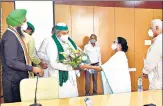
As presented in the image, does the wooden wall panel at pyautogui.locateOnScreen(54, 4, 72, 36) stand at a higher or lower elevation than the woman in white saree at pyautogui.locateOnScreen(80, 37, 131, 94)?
higher

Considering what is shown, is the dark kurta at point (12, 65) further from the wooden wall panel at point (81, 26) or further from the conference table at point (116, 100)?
the wooden wall panel at point (81, 26)

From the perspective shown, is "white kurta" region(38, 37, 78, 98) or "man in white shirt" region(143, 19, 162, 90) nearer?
"man in white shirt" region(143, 19, 162, 90)

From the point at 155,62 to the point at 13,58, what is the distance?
60.5 inches

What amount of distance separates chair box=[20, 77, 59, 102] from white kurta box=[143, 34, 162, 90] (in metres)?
1.11

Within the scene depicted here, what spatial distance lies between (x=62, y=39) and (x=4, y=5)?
96.2 inches

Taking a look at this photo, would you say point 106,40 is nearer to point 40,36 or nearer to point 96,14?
point 96,14

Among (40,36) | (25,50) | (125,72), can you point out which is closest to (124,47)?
(125,72)

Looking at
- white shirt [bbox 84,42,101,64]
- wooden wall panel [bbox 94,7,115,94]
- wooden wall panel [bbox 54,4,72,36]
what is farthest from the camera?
wooden wall panel [bbox 94,7,115,94]

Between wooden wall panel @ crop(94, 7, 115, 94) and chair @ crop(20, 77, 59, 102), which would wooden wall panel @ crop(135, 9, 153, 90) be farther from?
chair @ crop(20, 77, 59, 102)

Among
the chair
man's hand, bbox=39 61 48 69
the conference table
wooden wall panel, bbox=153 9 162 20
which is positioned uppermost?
wooden wall panel, bbox=153 9 162 20

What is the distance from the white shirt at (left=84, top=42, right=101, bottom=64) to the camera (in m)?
5.66

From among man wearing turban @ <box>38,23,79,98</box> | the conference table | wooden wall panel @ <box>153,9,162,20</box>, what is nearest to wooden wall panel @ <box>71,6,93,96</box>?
wooden wall panel @ <box>153,9,162,20</box>

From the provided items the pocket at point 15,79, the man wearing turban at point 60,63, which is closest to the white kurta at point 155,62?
the man wearing turban at point 60,63

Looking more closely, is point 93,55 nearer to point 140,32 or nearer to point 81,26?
point 81,26
